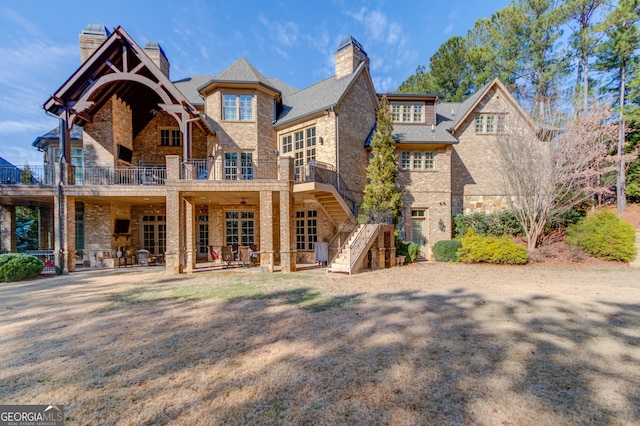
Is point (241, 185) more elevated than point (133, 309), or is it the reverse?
point (241, 185)

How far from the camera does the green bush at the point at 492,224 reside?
679 inches

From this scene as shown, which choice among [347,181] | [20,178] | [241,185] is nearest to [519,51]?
[347,181]

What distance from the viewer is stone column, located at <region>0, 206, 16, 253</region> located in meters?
16.5

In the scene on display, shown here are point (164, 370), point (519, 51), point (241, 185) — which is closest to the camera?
point (164, 370)

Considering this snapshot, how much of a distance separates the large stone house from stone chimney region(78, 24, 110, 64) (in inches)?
2.3

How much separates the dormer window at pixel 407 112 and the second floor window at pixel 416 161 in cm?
275

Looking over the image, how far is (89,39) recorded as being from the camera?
16938 millimetres

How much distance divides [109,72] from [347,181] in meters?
13.6

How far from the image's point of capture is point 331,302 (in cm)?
785

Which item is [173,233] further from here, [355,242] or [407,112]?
[407,112]

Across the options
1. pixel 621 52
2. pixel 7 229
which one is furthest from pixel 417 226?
pixel 7 229

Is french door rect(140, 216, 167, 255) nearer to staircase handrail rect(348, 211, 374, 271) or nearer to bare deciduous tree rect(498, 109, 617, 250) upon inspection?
staircase handrail rect(348, 211, 374, 271)

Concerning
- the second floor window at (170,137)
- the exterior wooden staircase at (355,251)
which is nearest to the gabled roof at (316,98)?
the second floor window at (170,137)

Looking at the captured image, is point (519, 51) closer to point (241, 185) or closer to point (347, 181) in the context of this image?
point (347, 181)
